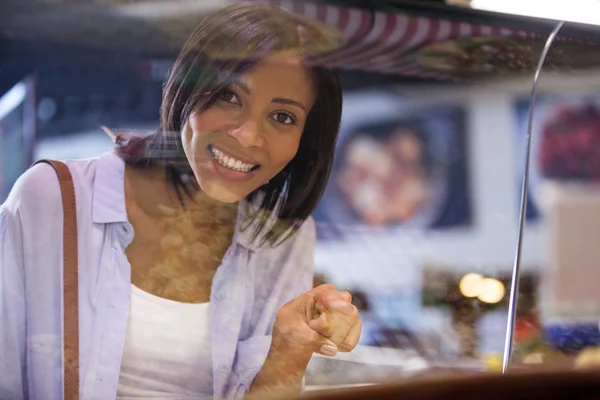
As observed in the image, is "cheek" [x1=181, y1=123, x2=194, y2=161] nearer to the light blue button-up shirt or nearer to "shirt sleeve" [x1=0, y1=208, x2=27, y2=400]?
the light blue button-up shirt

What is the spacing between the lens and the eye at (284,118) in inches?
68.3

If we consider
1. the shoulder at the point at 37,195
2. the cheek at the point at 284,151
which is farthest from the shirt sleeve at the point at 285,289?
the shoulder at the point at 37,195

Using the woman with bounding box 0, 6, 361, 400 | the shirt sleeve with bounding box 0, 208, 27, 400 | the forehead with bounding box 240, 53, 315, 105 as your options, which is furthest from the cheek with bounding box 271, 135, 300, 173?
the shirt sleeve with bounding box 0, 208, 27, 400

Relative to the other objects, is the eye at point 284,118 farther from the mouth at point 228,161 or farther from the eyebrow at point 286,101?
the mouth at point 228,161

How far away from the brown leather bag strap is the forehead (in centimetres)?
55

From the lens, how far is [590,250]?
209cm

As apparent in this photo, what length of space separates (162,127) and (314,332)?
2.13 ft

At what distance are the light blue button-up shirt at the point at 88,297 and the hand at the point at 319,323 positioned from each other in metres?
0.04

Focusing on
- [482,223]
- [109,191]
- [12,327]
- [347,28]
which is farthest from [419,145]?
[12,327]

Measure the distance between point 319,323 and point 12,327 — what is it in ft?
2.44

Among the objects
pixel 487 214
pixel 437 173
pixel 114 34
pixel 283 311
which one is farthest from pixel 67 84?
pixel 487 214

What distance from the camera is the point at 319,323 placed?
175 cm

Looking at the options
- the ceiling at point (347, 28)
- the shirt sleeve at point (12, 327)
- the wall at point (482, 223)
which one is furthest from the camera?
the wall at point (482, 223)

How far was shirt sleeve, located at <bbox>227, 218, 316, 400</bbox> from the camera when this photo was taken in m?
1.70
